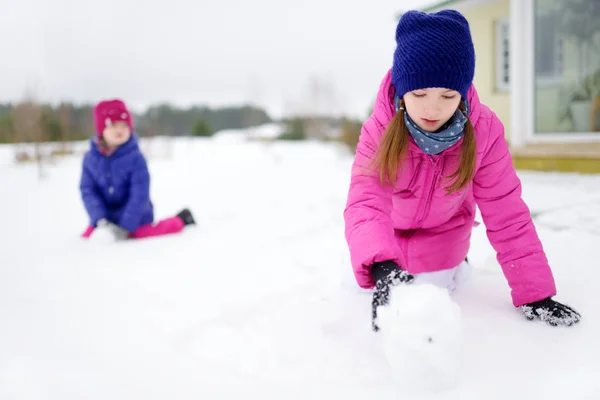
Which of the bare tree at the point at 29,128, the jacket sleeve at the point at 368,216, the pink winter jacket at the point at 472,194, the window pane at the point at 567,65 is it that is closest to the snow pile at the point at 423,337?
the jacket sleeve at the point at 368,216

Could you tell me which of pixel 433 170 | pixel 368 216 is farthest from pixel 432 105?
pixel 368 216

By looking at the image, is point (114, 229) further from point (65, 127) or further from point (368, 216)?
point (65, 127)

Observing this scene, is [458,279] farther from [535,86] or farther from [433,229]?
[535,86]

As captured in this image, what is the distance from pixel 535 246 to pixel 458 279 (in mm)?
397

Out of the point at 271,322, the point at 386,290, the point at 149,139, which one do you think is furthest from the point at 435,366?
the point at 149,139

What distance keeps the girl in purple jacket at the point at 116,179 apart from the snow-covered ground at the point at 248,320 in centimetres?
20

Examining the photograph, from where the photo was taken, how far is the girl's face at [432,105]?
1324mm

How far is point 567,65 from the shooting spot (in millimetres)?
5211

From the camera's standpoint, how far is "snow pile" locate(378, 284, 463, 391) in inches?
40.4

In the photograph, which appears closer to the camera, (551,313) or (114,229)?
(551,313)

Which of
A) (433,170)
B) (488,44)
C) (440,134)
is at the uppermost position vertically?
(488,44)

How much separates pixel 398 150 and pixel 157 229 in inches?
96.5

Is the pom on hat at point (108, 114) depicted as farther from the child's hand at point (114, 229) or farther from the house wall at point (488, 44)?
the house wall at point (488, 44)

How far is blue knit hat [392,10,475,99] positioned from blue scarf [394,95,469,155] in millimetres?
88
